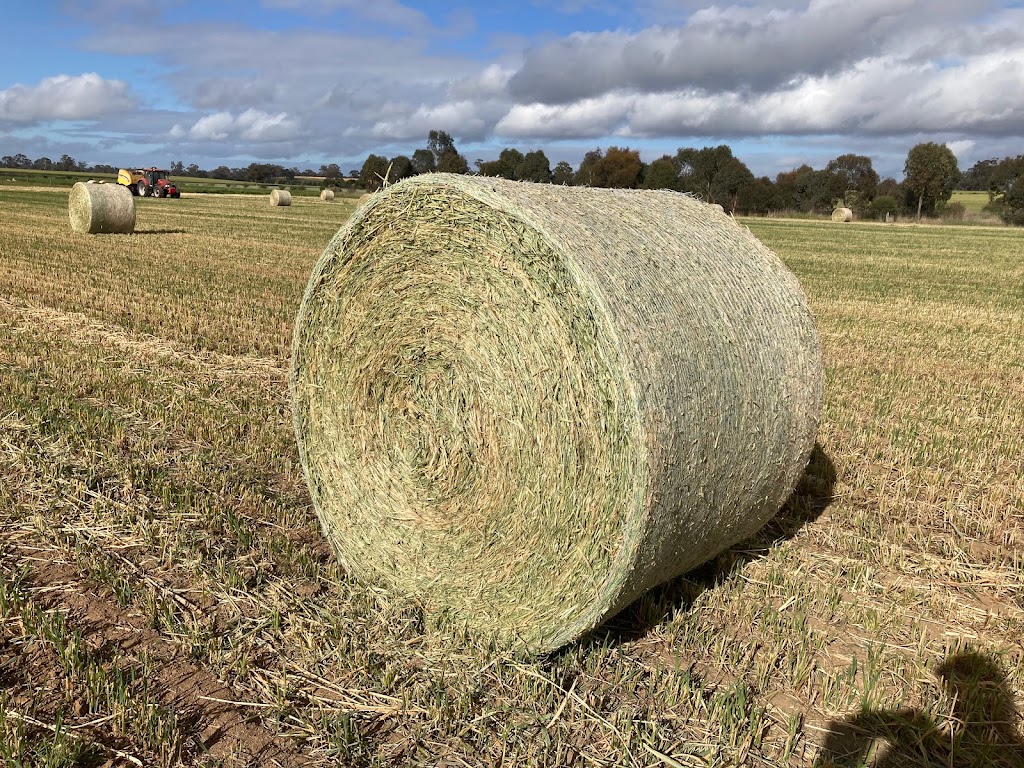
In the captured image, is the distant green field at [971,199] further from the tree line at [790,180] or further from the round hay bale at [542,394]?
the round hay bale at [542,394]

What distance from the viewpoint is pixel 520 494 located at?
11.3 ft

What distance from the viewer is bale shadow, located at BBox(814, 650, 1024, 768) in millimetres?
2922

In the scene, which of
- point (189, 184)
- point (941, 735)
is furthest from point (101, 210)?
point (189, 184)

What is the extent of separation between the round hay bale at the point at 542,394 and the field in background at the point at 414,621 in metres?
0.35

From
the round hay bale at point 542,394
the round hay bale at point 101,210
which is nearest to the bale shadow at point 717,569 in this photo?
the round hay bale at point 542,394

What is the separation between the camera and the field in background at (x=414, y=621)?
9.71 feet

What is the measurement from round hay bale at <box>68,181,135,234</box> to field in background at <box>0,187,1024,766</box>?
1265cm

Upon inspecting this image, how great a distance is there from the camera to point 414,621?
3.74 m

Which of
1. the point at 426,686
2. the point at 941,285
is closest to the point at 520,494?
the point at 426,686

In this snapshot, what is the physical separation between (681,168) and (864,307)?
184ft

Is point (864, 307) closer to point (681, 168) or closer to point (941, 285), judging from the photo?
point (941, 285)

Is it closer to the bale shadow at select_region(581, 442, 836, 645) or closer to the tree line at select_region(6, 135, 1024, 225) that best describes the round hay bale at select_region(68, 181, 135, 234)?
the bale shadow at select_region(581, 442, 836, 645)

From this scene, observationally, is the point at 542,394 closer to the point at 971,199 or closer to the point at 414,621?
the point at 414,621

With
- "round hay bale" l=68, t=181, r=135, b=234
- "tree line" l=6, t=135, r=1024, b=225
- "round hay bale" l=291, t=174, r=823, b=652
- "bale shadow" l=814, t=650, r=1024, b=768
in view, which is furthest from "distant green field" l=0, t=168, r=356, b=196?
"bale shadow" l=814, t=650, r=1024, b=768
